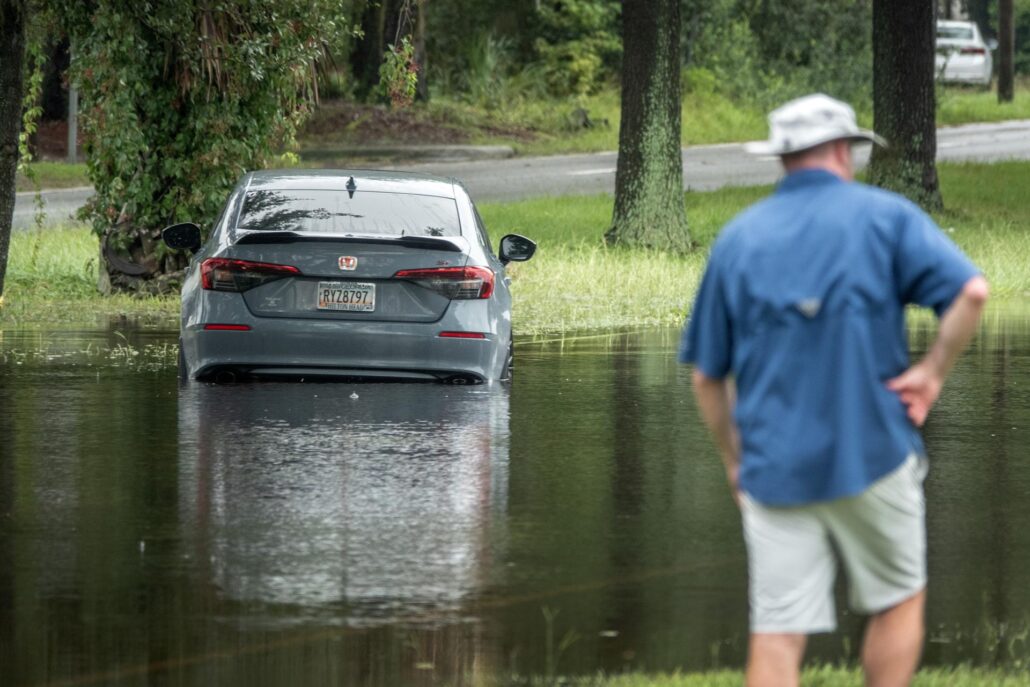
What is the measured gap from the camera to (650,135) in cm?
2519

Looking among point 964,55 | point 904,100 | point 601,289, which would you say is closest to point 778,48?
point 964,55

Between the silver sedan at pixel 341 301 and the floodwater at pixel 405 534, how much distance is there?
11.5 inches

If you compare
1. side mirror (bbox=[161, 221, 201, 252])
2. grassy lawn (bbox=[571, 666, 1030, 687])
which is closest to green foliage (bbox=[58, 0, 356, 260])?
side mirror (bbox=[161, 221, 201, 252])

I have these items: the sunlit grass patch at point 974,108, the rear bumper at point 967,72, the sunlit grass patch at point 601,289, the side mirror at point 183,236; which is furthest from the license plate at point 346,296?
the rear bumper at point 967,72

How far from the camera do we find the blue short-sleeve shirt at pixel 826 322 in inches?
186

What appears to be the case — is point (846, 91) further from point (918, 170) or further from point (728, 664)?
point (728, 664)

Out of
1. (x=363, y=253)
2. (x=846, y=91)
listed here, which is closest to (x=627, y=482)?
(x=363, y=253)

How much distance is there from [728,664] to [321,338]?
5.91m

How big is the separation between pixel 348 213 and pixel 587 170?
2358cm

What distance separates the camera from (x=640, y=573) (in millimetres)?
7441

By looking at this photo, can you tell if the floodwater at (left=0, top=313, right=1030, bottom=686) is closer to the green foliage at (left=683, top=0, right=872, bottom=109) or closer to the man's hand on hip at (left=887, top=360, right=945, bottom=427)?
the man's hand on hip at (left=887, top=360, right=945, bottom=427)

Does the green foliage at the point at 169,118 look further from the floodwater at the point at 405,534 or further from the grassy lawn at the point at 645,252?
the floodwater at the point at 405,534

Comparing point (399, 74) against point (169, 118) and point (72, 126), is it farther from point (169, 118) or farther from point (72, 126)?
point (72, 126)

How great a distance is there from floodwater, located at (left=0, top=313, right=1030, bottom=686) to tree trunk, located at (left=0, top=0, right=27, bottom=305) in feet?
9.67
